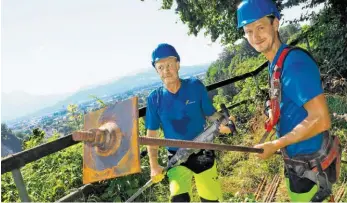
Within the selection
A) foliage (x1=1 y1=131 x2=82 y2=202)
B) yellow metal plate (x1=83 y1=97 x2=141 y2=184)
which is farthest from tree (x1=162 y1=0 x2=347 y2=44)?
yellow metal plate (x1=83 y1=97 x2=141 y2=184)

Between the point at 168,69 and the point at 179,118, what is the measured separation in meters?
0.36

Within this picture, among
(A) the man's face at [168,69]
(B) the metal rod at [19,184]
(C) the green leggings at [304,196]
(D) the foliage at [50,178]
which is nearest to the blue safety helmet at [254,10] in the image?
(A) the man's face at [168,69]

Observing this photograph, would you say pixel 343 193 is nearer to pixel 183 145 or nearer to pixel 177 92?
pixel 177 92

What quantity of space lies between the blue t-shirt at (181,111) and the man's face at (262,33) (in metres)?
0.83

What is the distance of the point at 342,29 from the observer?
8664mm

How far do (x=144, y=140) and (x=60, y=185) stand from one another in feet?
7.76

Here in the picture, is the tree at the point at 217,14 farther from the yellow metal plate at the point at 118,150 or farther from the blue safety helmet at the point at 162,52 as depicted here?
the yellow metal plate at the point at 118,150

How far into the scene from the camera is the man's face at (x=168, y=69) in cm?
263

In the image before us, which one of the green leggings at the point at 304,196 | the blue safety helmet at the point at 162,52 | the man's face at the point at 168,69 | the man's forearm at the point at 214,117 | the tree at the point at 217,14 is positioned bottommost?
the green leggings at the point at 304,196

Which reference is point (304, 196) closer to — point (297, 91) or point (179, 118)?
point (297, 91)

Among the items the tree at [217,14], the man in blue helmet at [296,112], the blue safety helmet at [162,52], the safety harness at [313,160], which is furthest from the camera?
the tree at [217,14]

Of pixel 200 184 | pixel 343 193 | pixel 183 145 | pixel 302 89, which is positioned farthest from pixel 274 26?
pixel 343 193

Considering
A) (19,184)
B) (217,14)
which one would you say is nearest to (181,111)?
(19,184)

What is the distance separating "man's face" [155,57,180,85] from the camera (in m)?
2.63
